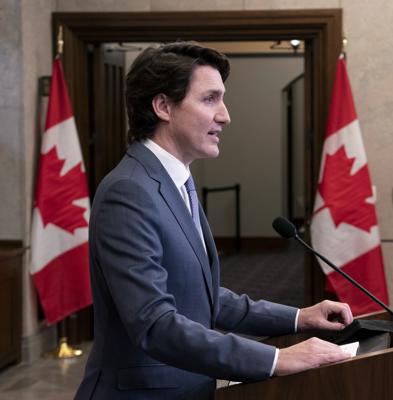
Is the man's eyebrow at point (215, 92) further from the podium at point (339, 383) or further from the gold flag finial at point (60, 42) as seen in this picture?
the gold flag finial at point (60, 42)

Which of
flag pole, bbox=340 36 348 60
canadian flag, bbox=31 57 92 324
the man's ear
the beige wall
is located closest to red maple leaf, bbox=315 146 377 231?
the beige wall

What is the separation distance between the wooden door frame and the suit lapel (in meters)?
3.83

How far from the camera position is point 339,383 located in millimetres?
1442

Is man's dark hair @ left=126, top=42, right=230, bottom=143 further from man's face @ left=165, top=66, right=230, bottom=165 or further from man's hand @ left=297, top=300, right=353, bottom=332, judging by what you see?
man's hand @ left=297, top=300, right=353, bottom=332

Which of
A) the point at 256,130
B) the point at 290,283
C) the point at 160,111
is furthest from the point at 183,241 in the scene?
the point at 256,130

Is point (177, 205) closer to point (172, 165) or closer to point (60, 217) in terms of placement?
point (172, 165)

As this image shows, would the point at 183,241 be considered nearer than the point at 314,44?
Yes

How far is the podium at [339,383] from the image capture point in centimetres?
144

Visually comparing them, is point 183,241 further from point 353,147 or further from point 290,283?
point 290,283

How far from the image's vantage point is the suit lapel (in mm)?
1627

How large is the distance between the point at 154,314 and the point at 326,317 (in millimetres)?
535

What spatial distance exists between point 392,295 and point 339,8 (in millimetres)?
1943

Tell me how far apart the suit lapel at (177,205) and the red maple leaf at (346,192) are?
3.57 meters

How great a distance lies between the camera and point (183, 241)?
1.61 metres
